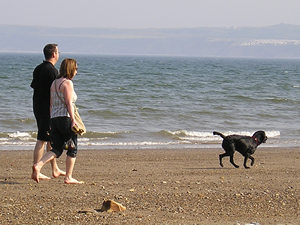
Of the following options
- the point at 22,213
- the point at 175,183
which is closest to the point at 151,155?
the point at 175,183

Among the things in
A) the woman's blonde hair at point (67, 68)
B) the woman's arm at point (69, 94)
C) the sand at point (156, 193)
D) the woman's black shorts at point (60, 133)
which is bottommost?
the sand at point (156, 193)

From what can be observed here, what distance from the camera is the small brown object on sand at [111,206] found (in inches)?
270

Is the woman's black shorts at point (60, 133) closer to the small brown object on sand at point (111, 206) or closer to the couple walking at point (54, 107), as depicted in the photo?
the couple walking at point (54, 107)

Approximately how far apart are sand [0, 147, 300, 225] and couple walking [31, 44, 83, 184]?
368mm

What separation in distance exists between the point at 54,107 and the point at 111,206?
67.5 inches

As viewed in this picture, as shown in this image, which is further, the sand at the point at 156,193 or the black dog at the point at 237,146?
the black dog at the point at 237,146

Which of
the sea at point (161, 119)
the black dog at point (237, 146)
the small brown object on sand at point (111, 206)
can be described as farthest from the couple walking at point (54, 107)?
the sea at point (161, 119)

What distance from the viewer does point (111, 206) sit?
22.5 ft

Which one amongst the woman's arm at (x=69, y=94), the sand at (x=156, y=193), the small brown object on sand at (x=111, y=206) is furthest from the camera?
the woman's arm at (x=69, y=94)

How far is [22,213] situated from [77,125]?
1.55 m

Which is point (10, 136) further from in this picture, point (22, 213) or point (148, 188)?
point (22, 213)

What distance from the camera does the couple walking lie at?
791 centimetres

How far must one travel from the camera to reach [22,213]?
22.2 ft

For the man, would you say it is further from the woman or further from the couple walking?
the woman
